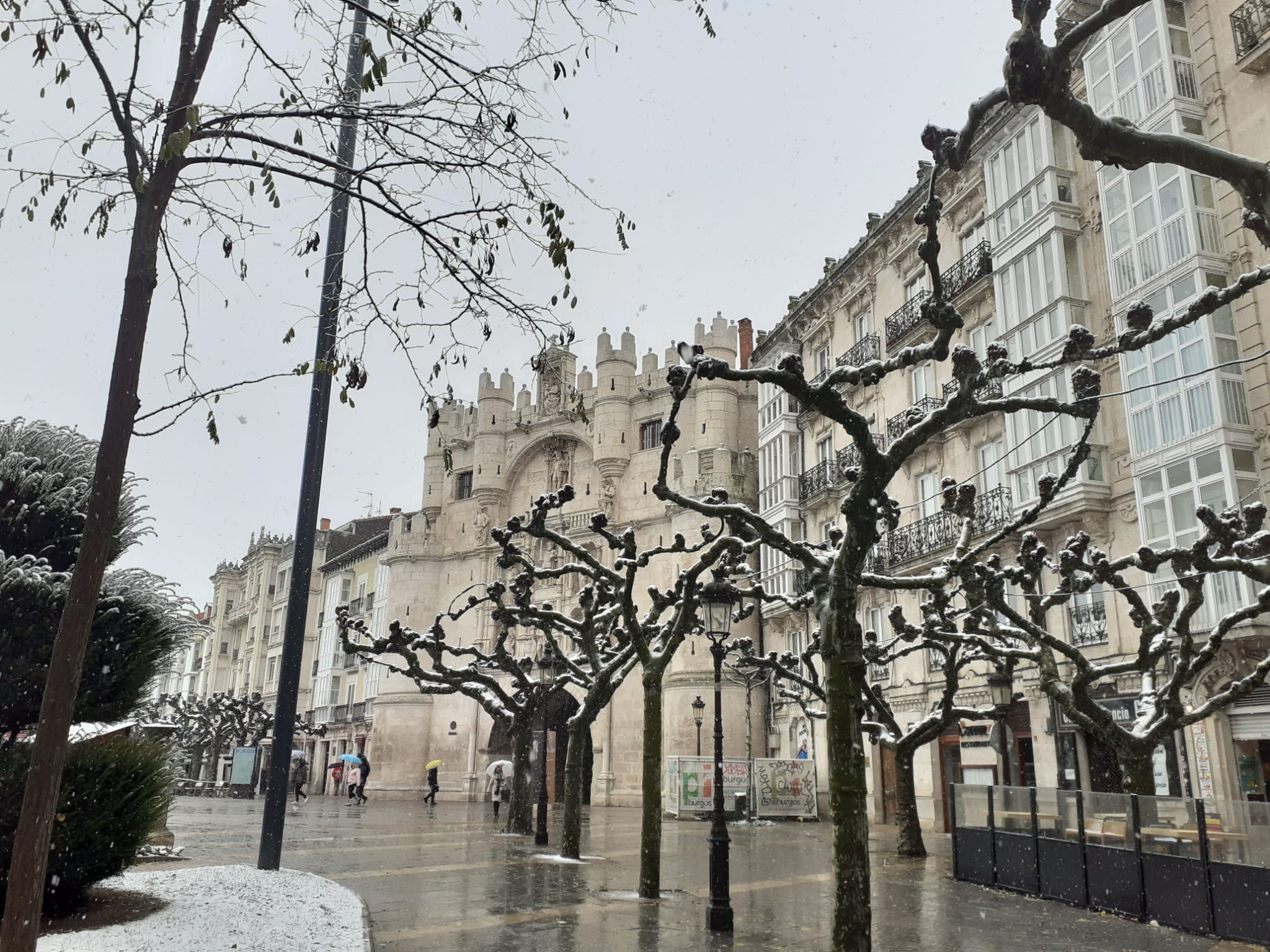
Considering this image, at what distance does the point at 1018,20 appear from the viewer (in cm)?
535

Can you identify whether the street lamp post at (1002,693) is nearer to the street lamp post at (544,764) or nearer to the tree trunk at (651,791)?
the tree trunk at (651,791)

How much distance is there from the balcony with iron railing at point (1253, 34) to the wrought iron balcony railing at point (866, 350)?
1288cm

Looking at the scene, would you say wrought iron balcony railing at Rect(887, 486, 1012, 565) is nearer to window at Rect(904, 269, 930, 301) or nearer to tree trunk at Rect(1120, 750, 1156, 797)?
window at Rect(904, 269, 930, 301)

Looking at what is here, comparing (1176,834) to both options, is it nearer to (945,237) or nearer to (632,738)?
(945,237)

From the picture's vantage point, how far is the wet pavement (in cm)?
931

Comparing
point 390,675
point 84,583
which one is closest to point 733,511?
point 84,583

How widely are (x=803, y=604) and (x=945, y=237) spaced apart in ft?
58.3

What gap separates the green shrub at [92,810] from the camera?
293 inches

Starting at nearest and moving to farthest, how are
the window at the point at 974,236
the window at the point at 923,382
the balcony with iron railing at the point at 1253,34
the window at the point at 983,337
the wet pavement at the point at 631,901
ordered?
1. the wet pavement at the point at 631,901
2. the balcony with iron railing at the point at 1253,34
3. the window at the point at 983,337
4. the window at the point at 974,236
5. the window at the point at 923,382

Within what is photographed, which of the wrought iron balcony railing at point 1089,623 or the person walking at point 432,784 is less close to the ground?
the wrought iron balcony railing at point 1089,623

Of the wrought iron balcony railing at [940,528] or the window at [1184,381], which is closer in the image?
the window at [1184,381]

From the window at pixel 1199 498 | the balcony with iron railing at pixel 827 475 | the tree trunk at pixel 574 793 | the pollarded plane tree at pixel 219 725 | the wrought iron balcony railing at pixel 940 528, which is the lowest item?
the tree trunk at pixel 574 793

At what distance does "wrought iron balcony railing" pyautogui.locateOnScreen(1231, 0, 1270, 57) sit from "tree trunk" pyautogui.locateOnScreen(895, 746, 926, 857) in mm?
15027

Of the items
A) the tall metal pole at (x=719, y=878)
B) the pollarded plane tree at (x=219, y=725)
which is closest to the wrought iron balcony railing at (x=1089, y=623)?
the tall metal pole at (x=719, y=878)
